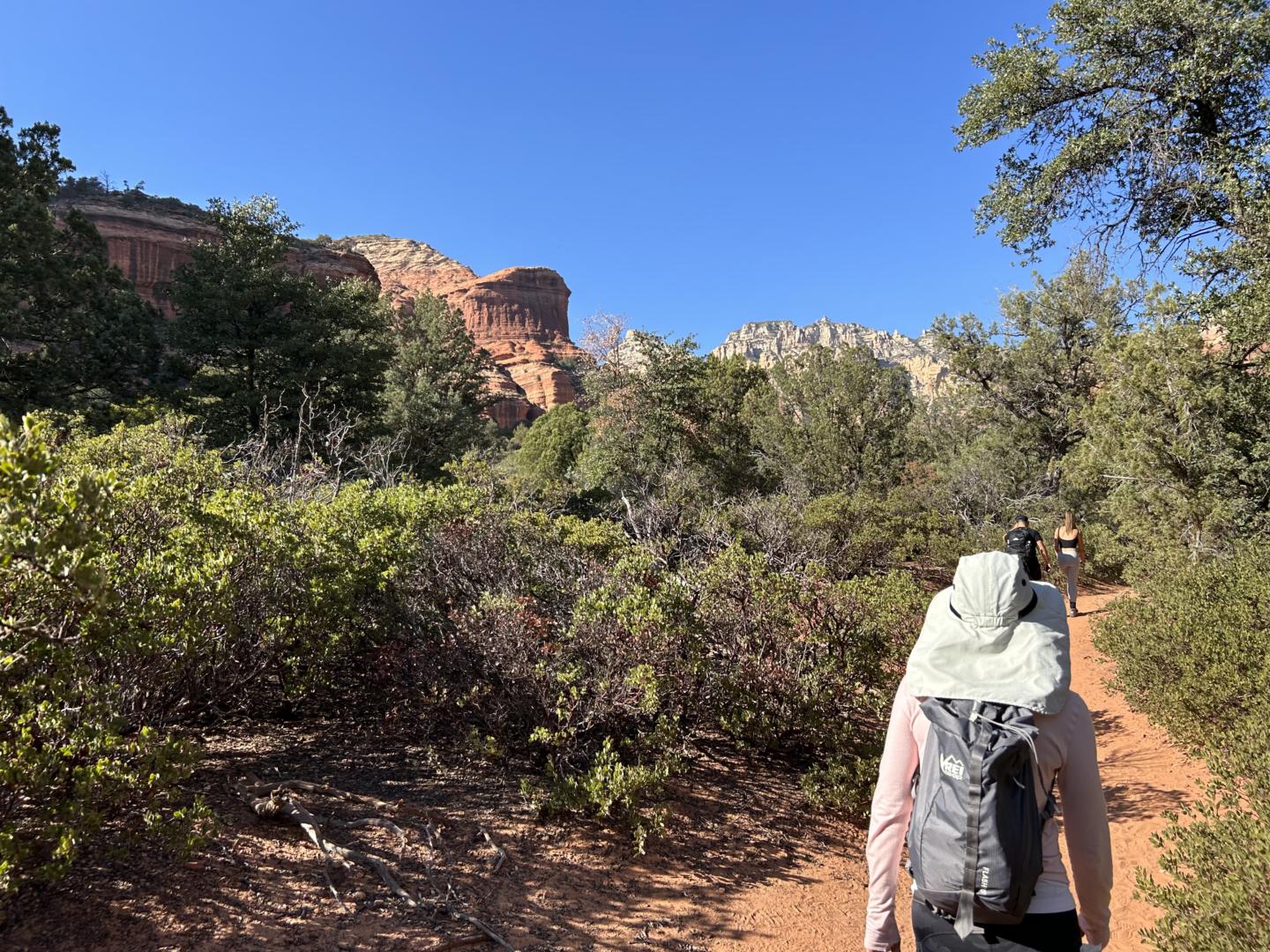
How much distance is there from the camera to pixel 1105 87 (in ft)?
24.9

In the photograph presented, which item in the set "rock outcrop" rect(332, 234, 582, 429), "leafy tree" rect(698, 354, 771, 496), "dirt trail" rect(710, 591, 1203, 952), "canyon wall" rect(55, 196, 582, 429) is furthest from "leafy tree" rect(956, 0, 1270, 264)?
"rock outcrop" rect(332, 234, 582, 429)

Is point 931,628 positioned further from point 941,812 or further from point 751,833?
point 751,833

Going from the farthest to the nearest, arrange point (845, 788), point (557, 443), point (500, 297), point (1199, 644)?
point (500, 297)
point (557, 443)
point (1199, 644)
point (845, 788)

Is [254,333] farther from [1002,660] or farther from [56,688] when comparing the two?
[1002,660]

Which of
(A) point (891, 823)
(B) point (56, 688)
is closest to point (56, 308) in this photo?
(B) point (56, 688)

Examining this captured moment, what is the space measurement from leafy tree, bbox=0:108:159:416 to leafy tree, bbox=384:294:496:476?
6.13 metres

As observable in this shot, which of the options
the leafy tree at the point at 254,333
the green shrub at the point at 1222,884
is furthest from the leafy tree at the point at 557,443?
the green shrub at the point at 1222,884

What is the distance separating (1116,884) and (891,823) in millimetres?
3988

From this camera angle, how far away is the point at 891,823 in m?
1.68

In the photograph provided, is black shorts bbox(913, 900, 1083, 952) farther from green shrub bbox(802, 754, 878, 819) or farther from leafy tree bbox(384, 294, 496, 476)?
leafy tree bbox(384, 294, 496, 476)

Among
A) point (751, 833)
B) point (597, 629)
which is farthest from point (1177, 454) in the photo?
point (597, 629)

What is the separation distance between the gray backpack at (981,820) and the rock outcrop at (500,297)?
81.3 metres

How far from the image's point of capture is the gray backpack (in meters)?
1.42

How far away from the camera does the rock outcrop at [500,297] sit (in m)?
88.1
